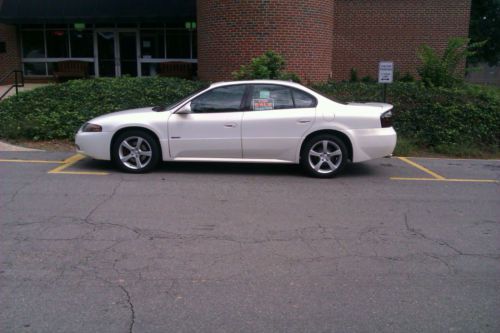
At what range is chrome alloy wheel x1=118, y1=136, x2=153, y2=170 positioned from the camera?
8.41 meters

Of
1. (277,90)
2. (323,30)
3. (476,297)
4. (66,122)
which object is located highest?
(323,30)

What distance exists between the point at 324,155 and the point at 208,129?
1.86 meters

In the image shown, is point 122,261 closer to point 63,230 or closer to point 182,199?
point 63,230

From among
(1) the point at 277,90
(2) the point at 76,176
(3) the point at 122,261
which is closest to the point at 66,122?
(2) the point at 76,176

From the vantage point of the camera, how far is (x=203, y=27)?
16172mm

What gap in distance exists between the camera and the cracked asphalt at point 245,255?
3.85 metres

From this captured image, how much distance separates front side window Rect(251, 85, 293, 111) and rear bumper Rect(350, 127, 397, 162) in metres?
1.15

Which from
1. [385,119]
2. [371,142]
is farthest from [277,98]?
[385,119]

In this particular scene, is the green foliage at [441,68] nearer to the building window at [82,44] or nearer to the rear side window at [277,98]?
the rear side window at [277,98]

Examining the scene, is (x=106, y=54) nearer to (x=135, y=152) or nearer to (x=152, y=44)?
(x=152, y=44)

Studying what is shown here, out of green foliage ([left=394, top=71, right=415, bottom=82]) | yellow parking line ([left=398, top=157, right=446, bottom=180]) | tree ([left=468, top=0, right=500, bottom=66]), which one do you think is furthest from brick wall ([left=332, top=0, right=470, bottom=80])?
tree ([left=468, top=0, right=500, bottom=66])

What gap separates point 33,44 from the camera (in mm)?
23094

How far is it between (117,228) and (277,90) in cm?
383

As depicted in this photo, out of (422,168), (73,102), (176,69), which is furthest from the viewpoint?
(176,69)
